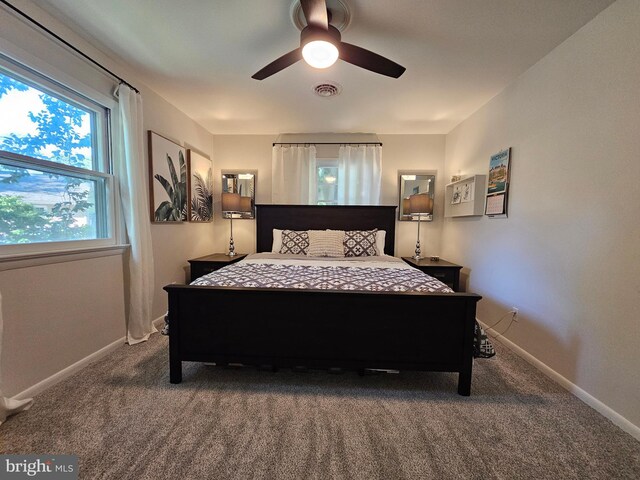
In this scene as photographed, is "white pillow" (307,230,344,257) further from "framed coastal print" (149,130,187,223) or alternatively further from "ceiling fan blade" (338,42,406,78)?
"ceiling fan blade" (338,42,406,78)

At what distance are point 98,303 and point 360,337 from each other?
207 centimetres

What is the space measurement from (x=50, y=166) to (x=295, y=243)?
7.13 ft

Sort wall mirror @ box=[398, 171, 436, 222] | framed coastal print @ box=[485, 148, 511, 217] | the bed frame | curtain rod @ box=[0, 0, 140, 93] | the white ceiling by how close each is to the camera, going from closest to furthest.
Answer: curtain rod @ box=[0, 0, 140, 93]
the white ceiling
the bed frame
framed coastal print @ box=[485, 148, 511, 217]
wall mirror @ box=[398, 171, 436, 222]

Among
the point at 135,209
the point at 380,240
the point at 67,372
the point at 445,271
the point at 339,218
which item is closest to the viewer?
the point at 67,372

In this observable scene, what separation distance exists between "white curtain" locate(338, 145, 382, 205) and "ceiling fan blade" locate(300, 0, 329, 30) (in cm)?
224

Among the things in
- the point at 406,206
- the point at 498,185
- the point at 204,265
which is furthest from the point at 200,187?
the point at 498,185

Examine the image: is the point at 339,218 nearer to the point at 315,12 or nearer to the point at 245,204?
the point at 245,204

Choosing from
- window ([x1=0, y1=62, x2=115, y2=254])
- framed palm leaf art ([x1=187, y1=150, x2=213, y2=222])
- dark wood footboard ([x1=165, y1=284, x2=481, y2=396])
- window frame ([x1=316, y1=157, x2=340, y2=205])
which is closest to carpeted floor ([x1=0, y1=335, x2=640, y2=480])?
dark wood footboard ([x1=165, y1=284, x2=481, y2=396])

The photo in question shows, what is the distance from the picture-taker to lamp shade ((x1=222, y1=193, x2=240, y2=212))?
3.48m

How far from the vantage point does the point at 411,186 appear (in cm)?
369

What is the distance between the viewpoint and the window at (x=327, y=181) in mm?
3750

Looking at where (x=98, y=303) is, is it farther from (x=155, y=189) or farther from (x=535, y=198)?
(x=535, y=198)

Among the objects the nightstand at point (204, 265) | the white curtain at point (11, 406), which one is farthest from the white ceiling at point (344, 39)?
the white curtain at point (11, 406)

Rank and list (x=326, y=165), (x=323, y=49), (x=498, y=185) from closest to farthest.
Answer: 1. (x=323, y=49)
2. (x=498, y=185)
3. (x=326, y=165)
